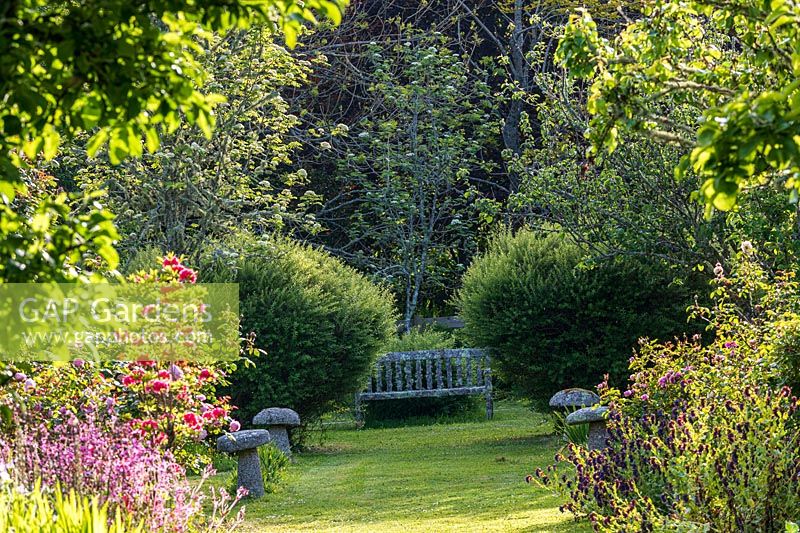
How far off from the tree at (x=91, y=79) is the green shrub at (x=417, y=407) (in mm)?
11705

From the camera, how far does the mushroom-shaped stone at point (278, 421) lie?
34.0 ft

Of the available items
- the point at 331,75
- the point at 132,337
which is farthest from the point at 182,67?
the point at 331,75

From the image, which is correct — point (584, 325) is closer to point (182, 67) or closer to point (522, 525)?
point (522, 525)

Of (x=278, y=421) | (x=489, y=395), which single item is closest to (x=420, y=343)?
(x=489, y=395)

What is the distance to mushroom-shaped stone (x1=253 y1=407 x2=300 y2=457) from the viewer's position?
1036 centimetres

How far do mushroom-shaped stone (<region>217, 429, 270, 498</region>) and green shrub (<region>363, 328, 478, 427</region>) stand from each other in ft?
19.8

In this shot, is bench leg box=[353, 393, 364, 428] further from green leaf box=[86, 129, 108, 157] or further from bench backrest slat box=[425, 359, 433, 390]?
green leaf box=[86, 129, 108, 157]

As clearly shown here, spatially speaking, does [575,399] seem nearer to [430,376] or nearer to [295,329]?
[295,329]

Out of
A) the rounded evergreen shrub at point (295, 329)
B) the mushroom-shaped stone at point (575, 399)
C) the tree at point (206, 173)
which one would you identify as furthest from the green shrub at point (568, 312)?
the tree at point (206, 173)

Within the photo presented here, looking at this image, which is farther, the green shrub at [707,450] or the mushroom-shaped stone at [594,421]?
the mushroom-shaped stone at [594,421]

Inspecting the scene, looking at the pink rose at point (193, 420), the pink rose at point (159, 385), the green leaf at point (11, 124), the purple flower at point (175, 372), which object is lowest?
the pink rose at point (193, 420)

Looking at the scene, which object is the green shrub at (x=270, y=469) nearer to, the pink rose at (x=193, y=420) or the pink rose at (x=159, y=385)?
the pink rose at (x=193, y=420)

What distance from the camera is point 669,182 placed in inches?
405

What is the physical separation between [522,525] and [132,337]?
288cm
